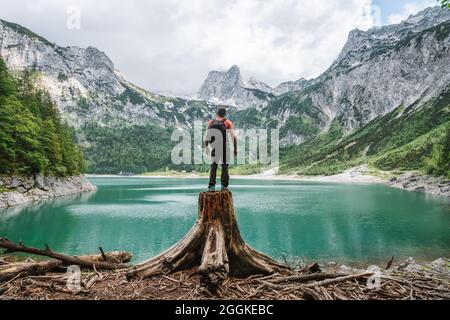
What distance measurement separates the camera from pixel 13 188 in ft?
186

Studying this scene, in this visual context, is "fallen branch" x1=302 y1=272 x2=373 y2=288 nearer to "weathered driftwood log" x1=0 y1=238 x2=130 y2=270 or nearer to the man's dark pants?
the man's dark pants

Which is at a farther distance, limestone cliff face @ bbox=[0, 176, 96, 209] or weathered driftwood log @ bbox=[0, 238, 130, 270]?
limestone cliff face @ bbox=[0, 176, 96, 209]

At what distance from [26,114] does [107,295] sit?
208ft

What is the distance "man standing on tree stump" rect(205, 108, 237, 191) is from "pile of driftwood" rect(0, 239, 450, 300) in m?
3.07

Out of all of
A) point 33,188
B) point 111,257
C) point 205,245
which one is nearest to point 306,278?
point 205,245

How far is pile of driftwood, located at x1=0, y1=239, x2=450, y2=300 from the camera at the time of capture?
7.27 m

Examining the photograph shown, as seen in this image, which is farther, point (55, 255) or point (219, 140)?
point (219, 140)

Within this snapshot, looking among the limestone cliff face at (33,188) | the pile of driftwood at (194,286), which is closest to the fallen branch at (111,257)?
the pile of driftwood at (194,286)

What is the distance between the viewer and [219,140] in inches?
401

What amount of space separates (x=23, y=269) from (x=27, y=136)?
6048 cm

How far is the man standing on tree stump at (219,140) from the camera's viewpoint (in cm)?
1005

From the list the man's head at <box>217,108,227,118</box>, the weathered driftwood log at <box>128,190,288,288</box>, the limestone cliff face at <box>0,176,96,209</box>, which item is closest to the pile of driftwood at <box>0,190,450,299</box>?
the weathered driftwood log at <box>128,190,288,288</box>

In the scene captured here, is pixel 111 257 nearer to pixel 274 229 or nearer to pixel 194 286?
pixel 194 286
